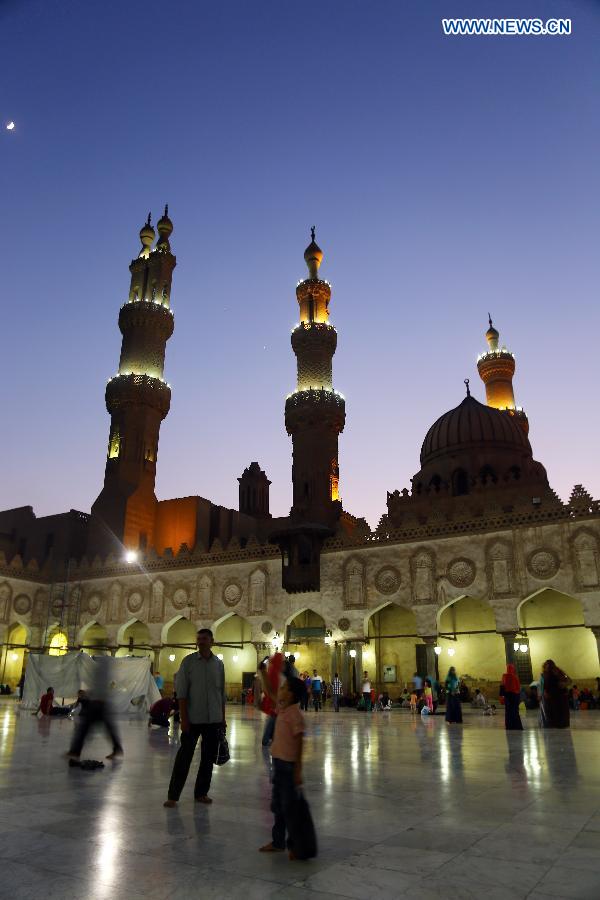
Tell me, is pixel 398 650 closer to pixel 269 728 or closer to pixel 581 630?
pixel 581 630

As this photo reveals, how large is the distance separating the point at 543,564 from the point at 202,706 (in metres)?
19.8

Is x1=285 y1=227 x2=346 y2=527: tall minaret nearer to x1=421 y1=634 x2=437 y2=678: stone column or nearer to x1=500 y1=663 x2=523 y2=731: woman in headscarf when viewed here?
x1=421 y1=634 x2=437 y2=678: stone column

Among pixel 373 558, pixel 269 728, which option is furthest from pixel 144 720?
pixel 373 558

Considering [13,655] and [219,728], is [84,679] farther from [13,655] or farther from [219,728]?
[13,655]

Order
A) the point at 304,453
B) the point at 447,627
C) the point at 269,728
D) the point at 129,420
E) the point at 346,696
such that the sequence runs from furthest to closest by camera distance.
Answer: the point at 129,420, the point at 304,453, the point at 447,627, the point at 346,696, the point at 269,728

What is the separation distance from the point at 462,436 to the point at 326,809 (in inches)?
1193

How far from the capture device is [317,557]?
1085 inches

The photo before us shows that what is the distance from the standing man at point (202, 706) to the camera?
552 centimetres

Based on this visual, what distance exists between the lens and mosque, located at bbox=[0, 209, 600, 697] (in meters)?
24.2

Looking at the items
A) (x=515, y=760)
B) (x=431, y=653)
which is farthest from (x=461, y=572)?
(x=515, y=760)

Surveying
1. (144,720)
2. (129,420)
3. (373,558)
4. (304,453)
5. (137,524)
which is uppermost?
(129,420)

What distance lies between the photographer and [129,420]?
1455 inches

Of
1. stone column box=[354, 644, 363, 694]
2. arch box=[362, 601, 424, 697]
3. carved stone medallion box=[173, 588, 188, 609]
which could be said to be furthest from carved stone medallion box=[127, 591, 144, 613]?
stone column box=[354, 644, 363, 694]

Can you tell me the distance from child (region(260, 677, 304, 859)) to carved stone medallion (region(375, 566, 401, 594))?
22.0 metres
